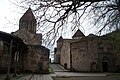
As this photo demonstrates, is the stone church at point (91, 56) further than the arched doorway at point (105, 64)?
No

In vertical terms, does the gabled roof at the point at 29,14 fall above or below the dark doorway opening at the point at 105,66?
above

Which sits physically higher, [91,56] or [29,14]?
[29,14]

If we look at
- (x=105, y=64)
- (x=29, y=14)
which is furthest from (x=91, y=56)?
(x=29, y=14)

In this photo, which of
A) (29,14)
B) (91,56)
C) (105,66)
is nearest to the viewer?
(29,14)

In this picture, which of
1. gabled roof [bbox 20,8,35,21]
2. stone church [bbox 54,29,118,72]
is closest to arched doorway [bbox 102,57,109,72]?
stone church [bbox 54,29,118,72]

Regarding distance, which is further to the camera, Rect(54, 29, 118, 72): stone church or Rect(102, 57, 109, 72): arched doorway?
Rect(102, 57, 109, 72): arched doorway

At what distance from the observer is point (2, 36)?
1466 centimetres

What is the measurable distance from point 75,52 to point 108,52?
23.8 feet

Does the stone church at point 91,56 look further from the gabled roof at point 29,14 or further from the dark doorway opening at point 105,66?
the gabled roof at point 29,14

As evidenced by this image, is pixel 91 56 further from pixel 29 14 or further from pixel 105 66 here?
pixel 29 14

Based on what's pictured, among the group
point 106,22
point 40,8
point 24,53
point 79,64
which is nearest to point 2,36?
point 40,8

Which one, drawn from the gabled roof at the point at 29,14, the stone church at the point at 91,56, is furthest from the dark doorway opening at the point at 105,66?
the gabled roof at the point at 29,14

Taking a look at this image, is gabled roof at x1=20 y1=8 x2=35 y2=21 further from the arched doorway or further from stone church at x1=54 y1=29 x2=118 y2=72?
the arched doorway

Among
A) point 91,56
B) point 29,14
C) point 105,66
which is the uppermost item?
point 29,14
